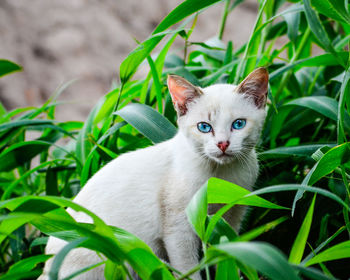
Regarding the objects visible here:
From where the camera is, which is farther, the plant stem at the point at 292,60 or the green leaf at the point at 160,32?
the plant stem at the point at 292,60

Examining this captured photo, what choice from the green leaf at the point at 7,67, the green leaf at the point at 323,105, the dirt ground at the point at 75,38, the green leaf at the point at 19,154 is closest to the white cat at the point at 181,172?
the green leaf at the point at 323,105

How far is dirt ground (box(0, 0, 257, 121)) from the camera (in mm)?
3217

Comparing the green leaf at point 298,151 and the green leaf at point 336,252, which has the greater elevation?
the green leaf at point 298,151

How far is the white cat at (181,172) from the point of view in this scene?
1.01m

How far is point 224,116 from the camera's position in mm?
1001

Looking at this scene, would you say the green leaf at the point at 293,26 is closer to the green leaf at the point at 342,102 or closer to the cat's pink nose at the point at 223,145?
the green leaf at the point at 342,102

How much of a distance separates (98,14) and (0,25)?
762 mm

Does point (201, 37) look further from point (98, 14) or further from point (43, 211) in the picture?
point (43, 211)

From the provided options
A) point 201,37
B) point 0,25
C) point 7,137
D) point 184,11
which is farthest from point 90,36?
point 184,11

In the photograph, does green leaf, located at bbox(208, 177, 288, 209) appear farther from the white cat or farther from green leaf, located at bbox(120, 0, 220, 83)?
green leaf, located at bbox(120, 0, 220, 83)

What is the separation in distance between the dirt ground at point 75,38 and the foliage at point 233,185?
160 cm

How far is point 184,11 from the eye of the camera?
110 centimetres

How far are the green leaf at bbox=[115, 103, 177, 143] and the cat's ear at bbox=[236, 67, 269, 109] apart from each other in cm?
28

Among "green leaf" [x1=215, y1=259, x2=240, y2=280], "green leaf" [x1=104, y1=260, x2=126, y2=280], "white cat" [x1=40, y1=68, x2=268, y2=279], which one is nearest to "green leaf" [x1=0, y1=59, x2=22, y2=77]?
"white cat" [x1=40, y1=68, x2=268, y2=279]
